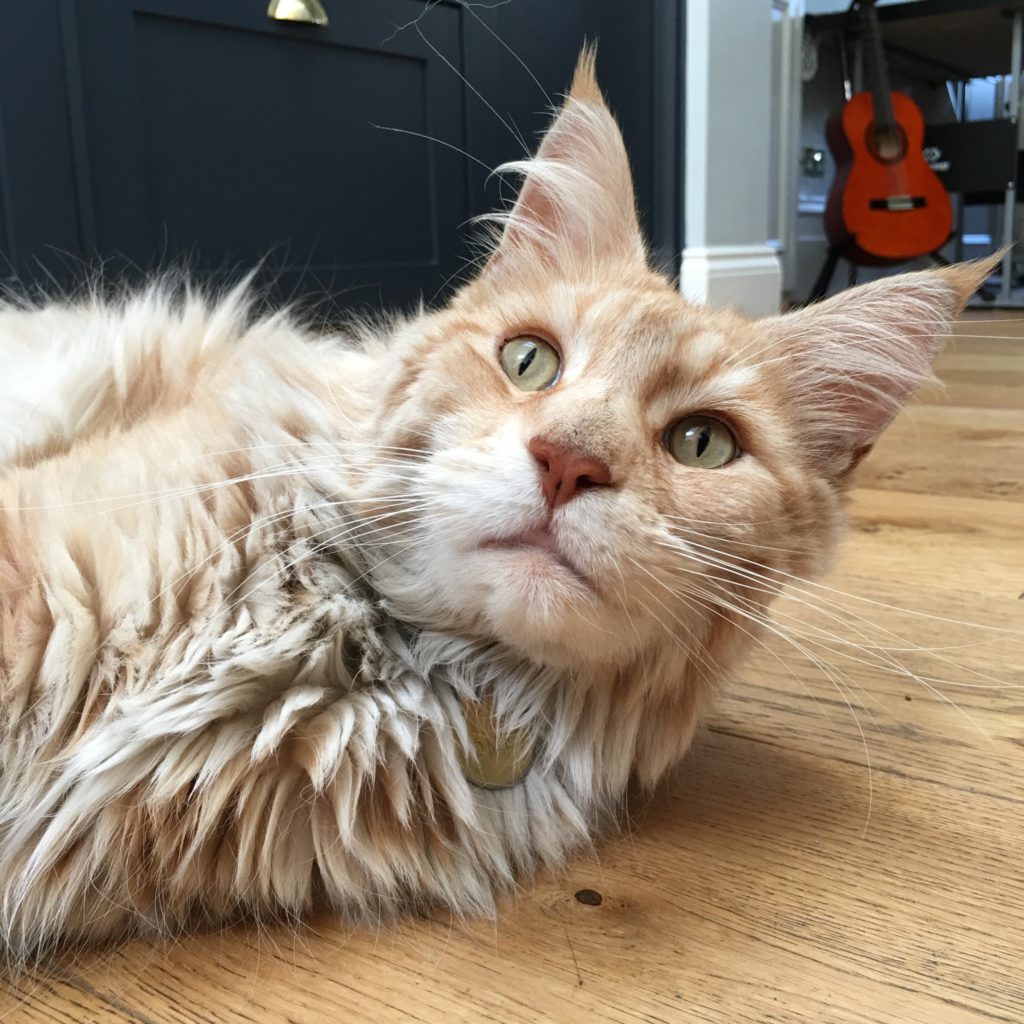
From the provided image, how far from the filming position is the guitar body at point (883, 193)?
4703 millimetres

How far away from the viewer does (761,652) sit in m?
1.36

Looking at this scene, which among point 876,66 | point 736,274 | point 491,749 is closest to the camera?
point 491,749

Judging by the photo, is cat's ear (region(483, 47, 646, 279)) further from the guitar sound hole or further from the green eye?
the guitar sound hole

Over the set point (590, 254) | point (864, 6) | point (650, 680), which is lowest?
point (650, 680)

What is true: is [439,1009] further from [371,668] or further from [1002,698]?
[1002,698]

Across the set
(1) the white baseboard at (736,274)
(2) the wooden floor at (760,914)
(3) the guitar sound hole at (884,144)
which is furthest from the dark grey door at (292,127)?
(3) the guitar sound hole at (884,144)

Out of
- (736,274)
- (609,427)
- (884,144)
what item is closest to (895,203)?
(884,144)

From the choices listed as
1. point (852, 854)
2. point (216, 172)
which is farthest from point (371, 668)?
point (216, 172)

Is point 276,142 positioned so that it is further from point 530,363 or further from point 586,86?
point 530,363

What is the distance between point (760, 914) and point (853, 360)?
0.55 m

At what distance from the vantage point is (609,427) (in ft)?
2.70

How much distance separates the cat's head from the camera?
0.79 m

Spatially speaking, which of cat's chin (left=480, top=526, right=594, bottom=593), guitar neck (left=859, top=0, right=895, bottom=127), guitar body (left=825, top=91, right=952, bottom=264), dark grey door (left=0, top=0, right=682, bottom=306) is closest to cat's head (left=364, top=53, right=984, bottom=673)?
cat's chin (left=480, top=526, right=594, bottom=593)

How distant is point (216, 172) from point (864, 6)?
11.4ft
